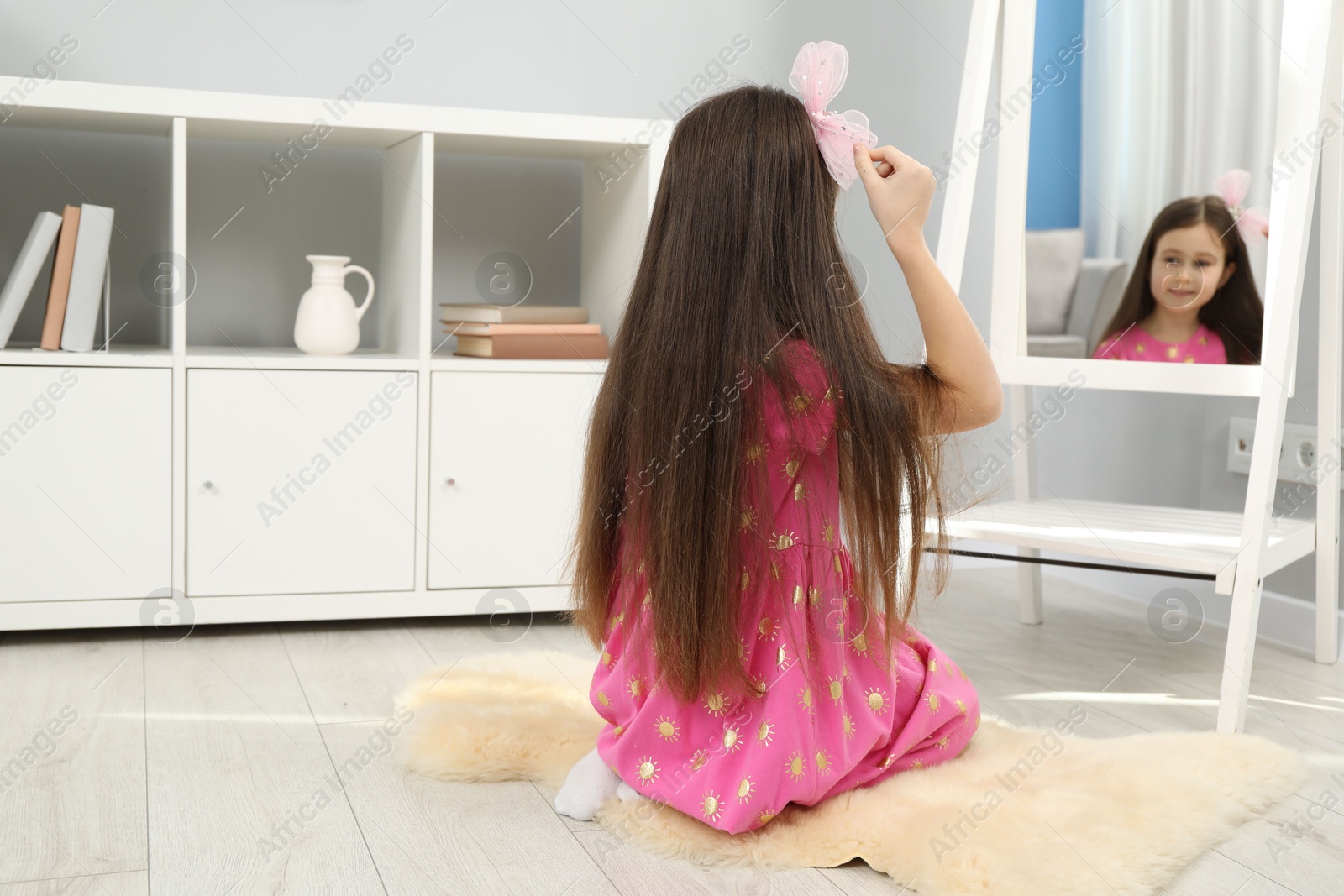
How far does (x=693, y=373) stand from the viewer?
1.07 m

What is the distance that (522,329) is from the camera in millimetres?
1979

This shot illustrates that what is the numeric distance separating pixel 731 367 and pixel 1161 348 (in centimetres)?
92

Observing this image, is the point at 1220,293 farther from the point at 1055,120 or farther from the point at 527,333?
the point at 527,333

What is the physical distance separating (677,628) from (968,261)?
5.48 ft

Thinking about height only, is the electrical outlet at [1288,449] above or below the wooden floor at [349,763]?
above

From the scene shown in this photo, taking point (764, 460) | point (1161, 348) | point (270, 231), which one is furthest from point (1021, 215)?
point (270, 231)

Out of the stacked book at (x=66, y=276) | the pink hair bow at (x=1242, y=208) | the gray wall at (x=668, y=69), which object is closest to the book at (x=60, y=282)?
the stacked book at (x=66, y=276)

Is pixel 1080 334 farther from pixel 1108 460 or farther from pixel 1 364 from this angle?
pixel 1 364

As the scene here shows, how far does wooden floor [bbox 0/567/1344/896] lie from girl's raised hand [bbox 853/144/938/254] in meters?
0.59

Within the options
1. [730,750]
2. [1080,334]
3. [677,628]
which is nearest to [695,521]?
[677,628]

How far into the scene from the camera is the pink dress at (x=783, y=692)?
3.66 ft

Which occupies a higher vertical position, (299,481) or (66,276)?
(66,276)

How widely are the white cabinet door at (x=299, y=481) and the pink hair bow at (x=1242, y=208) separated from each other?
4.13 ft

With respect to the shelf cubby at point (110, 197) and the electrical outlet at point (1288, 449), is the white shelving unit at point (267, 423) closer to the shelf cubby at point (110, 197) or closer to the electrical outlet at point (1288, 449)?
the shelf cubby at point (110, 197)
